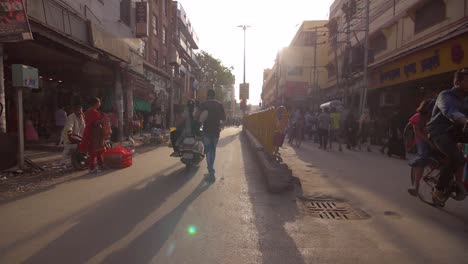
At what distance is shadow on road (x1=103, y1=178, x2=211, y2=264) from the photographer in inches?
133

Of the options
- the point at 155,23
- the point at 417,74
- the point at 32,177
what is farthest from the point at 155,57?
the point at 32,177

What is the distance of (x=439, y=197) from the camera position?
16.5ft

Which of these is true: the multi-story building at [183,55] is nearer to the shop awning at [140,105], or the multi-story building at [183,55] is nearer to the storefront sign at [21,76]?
the shop awning at [140,105]

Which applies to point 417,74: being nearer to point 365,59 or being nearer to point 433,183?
point 365,59

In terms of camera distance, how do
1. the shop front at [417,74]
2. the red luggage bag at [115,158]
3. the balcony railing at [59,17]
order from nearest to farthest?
the red luggage bag at [115,158]
the balcony railing at [59,17]
the shop front at [417,74]

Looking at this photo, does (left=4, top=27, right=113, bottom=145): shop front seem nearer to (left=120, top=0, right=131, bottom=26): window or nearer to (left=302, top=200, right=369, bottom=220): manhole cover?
(left=120, top=0, right=131, bottom=26): window

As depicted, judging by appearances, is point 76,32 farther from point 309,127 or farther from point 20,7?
point 309,127

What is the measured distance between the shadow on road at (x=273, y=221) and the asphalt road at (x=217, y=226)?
0.04 feet

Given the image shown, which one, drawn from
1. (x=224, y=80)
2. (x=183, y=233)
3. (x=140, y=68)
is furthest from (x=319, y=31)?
(x=183, y=233)

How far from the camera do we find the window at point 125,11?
2190 centimetres

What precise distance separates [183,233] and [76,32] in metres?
11.6

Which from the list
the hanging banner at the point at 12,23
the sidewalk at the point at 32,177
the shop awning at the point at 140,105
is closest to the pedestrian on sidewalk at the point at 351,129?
the sidewalk at the point at 32,177

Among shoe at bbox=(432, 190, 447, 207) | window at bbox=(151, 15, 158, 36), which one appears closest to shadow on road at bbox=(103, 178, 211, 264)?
shoe at bbox=(432, 190, 447, 207)

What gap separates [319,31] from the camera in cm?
4900
